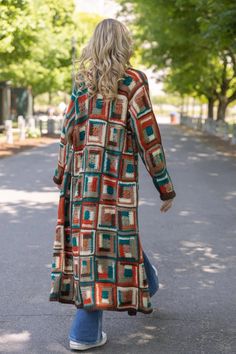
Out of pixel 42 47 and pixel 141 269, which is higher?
pixel 42 47

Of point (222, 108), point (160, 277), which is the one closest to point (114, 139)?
point (160, 277)

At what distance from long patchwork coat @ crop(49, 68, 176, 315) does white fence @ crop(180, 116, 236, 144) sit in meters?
22.3

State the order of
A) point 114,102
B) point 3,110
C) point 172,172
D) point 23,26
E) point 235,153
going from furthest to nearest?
point 3,110
point 235,153
point 23,26
point 172,172
point 114,102

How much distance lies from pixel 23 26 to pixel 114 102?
16737 mm

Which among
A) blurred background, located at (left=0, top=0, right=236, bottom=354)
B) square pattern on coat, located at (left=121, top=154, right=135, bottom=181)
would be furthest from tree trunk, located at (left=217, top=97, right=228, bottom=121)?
square pattern on coat, located at (left=121, top=154, right=135, bottom=181)

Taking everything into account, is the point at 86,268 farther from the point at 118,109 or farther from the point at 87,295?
the point at 118,109

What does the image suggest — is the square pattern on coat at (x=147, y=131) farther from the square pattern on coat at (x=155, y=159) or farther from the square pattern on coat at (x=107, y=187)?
the square pattern on coat at (x=107, y=187)

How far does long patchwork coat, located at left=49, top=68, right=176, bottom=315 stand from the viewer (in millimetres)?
3564

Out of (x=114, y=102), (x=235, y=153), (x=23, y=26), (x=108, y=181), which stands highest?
(x=23, y=26)

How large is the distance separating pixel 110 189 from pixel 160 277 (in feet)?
6.53

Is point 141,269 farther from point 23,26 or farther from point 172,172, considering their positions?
point 23,26

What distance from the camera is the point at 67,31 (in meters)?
38.3

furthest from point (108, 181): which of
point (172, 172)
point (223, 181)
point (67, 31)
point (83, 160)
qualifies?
point (67, 31)

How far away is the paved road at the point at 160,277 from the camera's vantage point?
154 inches
